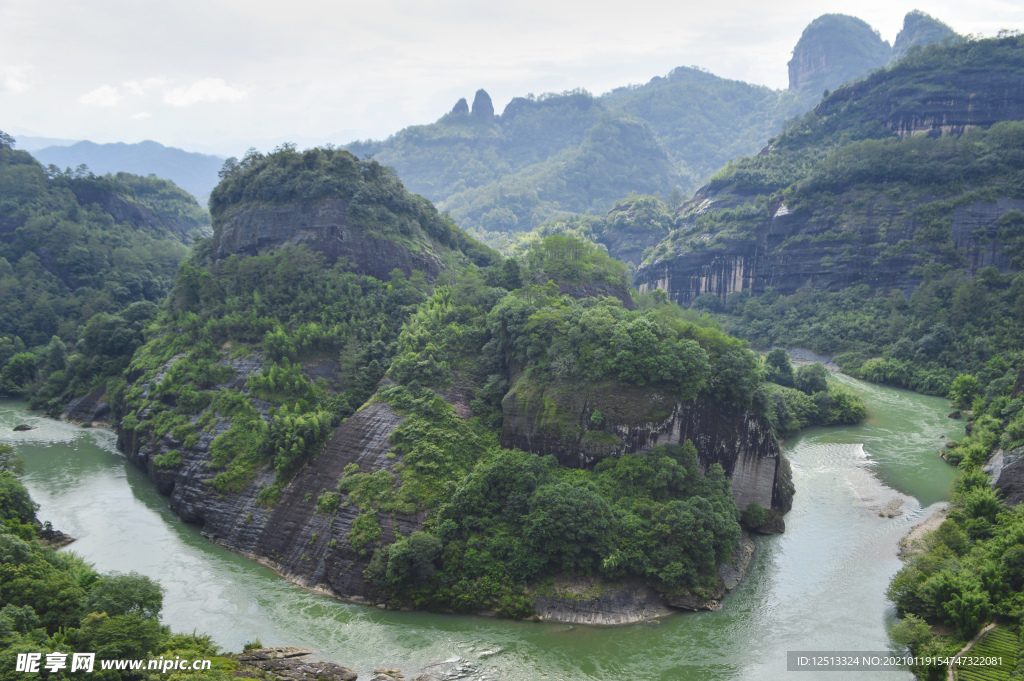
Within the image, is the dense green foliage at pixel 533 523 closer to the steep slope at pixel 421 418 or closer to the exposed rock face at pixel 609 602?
the steep slope at pixel 421 418

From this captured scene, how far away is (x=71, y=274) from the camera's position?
2707 inches

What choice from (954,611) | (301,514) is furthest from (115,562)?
(954,611)

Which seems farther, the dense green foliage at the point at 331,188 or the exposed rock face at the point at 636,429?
the dense green foliage at the point at 331,188

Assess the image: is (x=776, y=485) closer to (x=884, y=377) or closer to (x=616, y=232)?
(x=884, y=377)

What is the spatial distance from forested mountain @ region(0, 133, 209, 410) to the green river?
13.6m

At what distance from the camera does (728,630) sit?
2641cm

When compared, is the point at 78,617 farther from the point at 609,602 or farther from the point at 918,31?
the point at 918,31

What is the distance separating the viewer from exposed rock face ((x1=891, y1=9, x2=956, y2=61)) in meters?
165

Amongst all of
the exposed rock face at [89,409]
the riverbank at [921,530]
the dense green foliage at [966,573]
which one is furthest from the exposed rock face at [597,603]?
the exposed rock face at [89,409]

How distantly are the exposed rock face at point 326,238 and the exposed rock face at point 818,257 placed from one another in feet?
166

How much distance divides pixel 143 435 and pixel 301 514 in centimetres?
1695

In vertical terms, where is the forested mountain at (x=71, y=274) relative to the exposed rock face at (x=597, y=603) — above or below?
above

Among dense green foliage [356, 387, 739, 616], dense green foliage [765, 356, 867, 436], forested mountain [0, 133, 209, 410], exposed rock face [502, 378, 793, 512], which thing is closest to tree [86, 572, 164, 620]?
dense green foliage [356, 387, 739, 616]

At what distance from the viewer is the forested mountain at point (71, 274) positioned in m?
54.1
